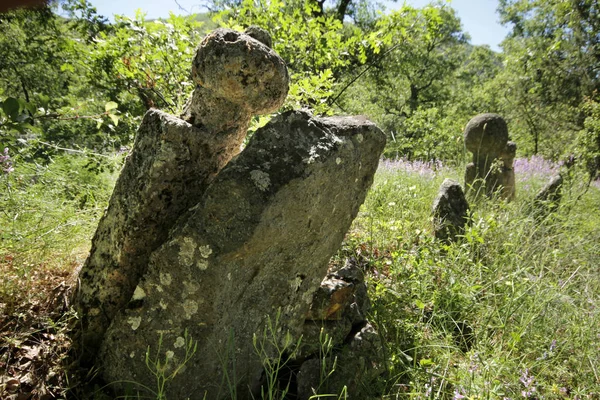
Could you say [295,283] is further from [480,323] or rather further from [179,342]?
[480,323]

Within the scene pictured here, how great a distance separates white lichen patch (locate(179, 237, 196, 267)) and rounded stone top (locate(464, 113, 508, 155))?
5.54 m

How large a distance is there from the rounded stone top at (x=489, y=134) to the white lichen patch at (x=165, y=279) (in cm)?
561

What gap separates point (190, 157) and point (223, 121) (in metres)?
0.25

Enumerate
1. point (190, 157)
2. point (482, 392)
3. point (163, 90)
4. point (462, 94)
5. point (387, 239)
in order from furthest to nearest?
1. point (462, 94)
2. point (163, 90)
3. point (387, 239)
4. point (482, 392)
5. point (190, 157)

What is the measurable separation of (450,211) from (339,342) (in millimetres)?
2408

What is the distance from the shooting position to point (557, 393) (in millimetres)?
2242

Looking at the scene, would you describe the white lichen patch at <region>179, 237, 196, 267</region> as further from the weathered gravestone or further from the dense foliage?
the weathered gravestone

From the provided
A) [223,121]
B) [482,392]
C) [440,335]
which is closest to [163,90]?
[223,121]

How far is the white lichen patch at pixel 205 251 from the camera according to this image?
1.64m

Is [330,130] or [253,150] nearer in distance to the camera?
[253,150]

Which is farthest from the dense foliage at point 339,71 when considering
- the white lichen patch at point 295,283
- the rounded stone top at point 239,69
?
the white lichen patch at point 295,283

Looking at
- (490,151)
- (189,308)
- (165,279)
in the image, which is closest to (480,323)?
(189,308)

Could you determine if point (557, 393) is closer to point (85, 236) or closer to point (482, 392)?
point (482, 392)

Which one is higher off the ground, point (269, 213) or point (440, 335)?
point (269, 213)
